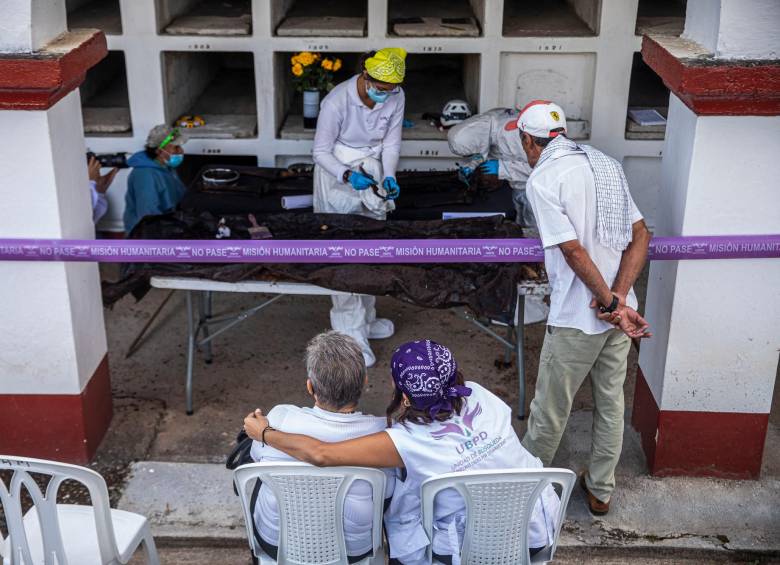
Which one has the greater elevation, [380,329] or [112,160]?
[112,160]

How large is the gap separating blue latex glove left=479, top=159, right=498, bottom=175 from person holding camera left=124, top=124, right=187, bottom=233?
1.70 meters

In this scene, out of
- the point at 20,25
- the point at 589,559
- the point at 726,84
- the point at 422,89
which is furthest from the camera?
the point at 422,89

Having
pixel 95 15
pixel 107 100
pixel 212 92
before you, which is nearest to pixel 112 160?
pixel 107 100

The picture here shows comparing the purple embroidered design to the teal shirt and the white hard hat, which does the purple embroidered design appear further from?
the white hard hat

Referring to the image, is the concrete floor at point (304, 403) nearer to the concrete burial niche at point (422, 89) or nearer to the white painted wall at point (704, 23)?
the concrete burial niche at point (422, 89)

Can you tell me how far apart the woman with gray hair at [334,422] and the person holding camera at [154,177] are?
108 inches

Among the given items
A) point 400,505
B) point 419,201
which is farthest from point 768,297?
point 419,201

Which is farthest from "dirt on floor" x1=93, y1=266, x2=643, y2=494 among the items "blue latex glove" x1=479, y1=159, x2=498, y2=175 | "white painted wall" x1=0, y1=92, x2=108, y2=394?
"blue latex glove" x1=479, y1=159, x2=498, y2=175

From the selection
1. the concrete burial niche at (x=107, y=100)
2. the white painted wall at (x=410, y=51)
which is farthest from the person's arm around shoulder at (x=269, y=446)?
the concrete burial niche at (x=107, y=100)

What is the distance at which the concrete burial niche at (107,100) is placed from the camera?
5.91 meters

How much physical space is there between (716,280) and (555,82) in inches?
95.9

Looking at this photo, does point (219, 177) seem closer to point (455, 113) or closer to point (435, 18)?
point (455, 113)

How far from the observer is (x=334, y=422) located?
9.48ft

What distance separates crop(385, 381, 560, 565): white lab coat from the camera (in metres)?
2.81
